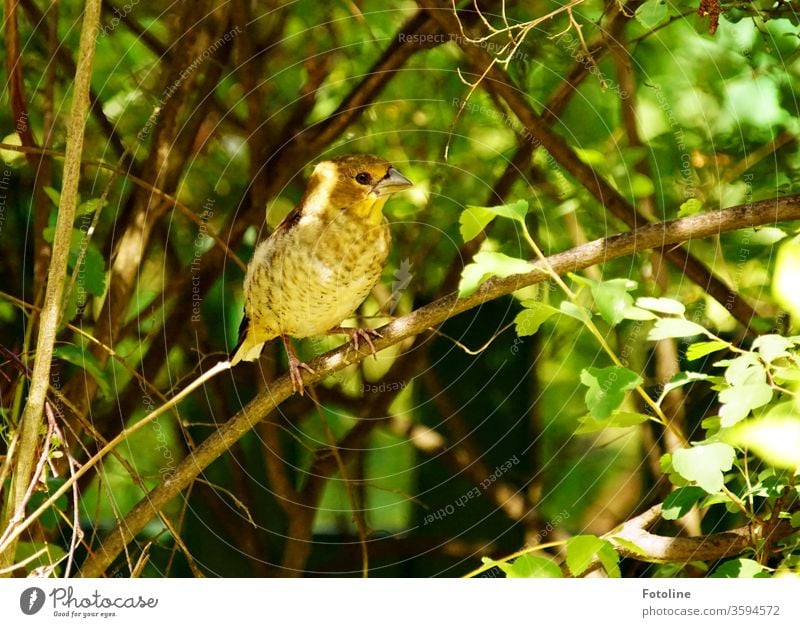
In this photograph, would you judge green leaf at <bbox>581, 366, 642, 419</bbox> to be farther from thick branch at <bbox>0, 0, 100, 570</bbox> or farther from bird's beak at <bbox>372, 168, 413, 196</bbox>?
thick branch at <bbox>0, 0, 100, 570</bbox>

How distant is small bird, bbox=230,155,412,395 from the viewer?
1442 millimetres

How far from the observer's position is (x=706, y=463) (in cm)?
106

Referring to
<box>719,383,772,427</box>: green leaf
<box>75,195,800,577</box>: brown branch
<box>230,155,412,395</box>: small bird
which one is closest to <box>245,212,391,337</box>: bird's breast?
<box>230,155,412,395</box>: small bird

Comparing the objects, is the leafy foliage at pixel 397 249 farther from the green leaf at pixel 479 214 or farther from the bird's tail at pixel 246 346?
the green leaf at pixel 479 214

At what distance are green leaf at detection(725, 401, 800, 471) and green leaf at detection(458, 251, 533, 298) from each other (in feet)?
1.15

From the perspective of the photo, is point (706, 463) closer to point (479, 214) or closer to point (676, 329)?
point (676, 329)

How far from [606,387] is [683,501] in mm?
307

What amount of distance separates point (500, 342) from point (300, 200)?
439mm

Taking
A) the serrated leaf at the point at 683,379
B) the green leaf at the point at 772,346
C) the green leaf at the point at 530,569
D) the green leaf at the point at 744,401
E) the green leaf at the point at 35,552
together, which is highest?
the green leaf at the point at 772,346

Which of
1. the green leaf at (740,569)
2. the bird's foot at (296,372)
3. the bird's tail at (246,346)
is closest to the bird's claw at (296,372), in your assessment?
the bird's foot at (296,372)

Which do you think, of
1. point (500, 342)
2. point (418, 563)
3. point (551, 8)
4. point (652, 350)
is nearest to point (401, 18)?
point (551, 8)

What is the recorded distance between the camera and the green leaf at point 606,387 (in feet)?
3.34

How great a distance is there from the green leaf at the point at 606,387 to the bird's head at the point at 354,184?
534 mm
